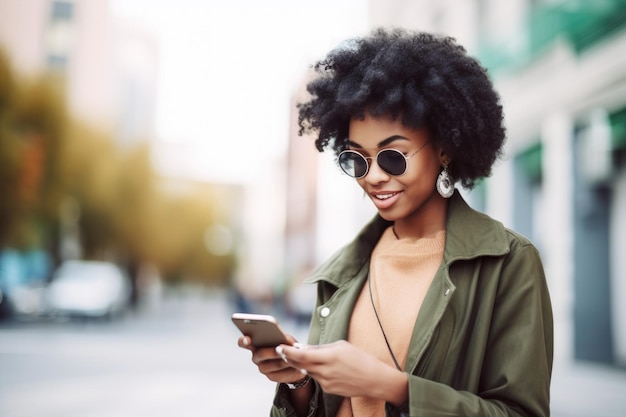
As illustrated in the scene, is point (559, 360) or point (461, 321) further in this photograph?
point (559, 360)

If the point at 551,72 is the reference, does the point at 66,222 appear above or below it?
below

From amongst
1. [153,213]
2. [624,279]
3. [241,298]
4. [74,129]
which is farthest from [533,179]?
[153,213]

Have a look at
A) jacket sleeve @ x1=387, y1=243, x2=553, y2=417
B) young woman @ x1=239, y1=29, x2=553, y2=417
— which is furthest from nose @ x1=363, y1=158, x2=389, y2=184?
jacket sleeve @ x1=387, y1=243, x2=553, y2=417

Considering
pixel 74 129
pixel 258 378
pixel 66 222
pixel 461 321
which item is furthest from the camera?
pixel 66 222

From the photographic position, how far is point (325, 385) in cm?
153

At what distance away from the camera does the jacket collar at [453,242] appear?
5.86ft

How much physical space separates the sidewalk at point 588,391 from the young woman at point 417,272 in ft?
17.4

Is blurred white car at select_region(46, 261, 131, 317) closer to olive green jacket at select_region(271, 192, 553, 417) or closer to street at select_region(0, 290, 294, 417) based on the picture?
street at select_region(0, 290, 294, 417)

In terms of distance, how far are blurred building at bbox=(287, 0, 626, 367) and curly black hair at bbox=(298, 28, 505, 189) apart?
29.9 feet

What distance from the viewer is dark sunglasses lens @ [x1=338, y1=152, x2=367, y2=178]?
195 cm

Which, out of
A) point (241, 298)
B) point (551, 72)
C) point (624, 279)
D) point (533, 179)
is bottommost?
point (241, 298)

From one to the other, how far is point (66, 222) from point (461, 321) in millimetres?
30098

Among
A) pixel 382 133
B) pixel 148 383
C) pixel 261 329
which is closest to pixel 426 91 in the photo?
pixel 382 133

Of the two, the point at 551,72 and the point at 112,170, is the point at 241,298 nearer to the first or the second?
the point at 112,170
